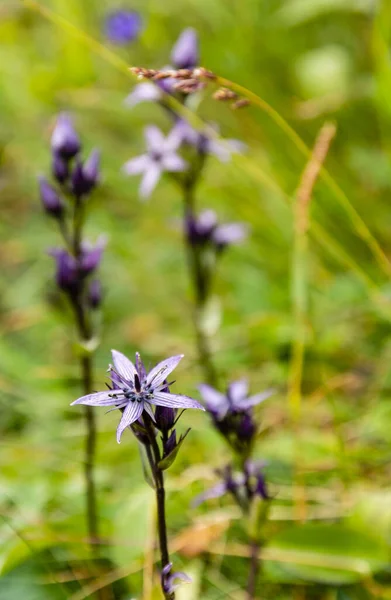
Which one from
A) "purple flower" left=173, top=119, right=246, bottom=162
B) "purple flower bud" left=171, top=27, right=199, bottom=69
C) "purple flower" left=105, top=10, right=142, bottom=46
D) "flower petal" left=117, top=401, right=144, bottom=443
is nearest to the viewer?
"flower petal" left=117, top=401, right=144, bottom=443

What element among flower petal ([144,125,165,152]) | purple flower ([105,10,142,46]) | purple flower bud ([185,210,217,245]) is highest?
purple flower ([105,10,142,46])

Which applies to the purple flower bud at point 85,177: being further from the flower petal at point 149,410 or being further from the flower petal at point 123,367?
the flower petal at point 149,410

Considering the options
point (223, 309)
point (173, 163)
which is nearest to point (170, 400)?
point (173, 163)

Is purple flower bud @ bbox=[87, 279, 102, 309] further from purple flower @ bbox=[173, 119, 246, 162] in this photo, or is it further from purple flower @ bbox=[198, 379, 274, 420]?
purple flower @ bbox=[173, 119, 246, 162]

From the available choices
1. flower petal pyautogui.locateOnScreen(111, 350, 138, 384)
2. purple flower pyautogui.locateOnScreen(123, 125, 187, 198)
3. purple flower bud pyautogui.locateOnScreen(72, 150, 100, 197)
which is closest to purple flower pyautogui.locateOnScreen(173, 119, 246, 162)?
purple flower pyautogui.locateOnScreen(123, 125, 187, 198)

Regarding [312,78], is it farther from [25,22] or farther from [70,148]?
[25,22]

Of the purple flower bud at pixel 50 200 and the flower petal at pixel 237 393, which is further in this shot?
the purple flower bud at pixel 50 200

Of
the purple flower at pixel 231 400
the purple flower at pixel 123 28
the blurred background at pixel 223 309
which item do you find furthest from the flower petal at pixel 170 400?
the purple flower at pixel 123 28
